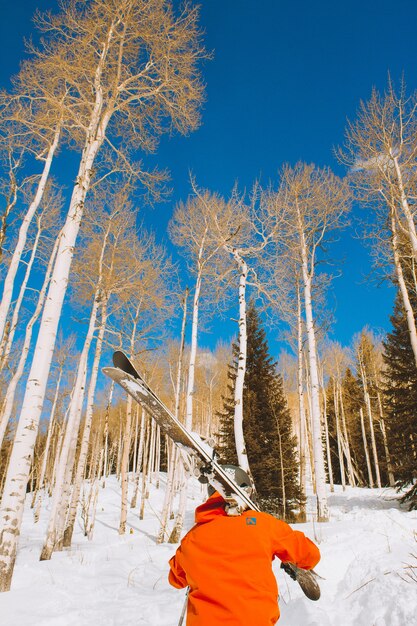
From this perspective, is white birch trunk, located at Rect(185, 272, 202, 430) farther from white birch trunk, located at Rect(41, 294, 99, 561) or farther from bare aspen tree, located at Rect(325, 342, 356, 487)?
bare aspen tree, located at Rect(325, 342, 356, 487)

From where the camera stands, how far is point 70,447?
30.2 feet

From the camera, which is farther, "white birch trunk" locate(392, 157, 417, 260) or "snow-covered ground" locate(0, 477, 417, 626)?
"white birch trunk" locate(392, 157, 417, 260)

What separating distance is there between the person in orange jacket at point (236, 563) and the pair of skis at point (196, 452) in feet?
0.21

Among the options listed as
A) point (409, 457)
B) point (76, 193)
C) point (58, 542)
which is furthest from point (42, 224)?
point (409, 457)

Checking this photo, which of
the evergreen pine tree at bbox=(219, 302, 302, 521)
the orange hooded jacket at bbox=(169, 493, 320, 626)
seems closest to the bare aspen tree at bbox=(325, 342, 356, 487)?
the evergreen pine tree at bbox=(219, 302, 302, 521)

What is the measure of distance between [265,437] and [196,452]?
1155cm

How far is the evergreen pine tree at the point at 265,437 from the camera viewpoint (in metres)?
12.0

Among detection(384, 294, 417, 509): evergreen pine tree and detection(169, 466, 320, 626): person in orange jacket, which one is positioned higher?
detection(384, 294, 417, 509): evergreen pine tree

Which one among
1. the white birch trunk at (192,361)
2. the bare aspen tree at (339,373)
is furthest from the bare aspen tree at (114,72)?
the bare aspen tree at (339,373)

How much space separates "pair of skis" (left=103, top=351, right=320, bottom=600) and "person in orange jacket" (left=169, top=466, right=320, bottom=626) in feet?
0.21

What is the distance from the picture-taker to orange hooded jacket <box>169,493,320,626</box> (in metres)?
1.68

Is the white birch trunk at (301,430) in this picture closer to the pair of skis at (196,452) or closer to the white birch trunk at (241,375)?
the white birch trunk at (241,375)

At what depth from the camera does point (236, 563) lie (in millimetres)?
1723

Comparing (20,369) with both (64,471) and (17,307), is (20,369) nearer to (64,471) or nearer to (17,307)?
(17,307)
